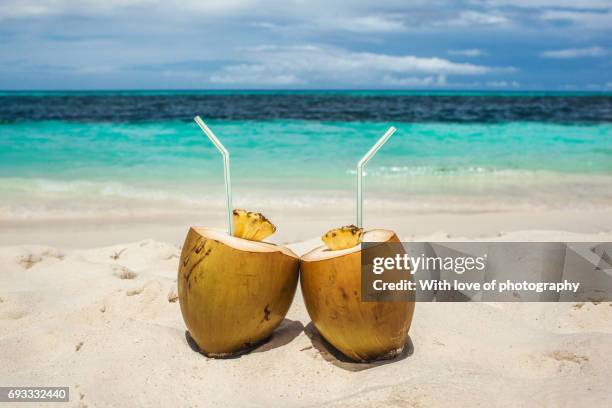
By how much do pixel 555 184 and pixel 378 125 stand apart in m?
8.68

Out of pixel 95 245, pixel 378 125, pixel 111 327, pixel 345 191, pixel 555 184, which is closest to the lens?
pixel 111 327

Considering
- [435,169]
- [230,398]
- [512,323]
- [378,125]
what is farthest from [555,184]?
[378,125]

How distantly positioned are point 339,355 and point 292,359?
0.17 m

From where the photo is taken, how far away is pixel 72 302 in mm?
2783

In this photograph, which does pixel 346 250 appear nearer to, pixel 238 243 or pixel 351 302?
pixel 351 302

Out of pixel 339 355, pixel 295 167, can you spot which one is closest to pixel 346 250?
pixel 339 355

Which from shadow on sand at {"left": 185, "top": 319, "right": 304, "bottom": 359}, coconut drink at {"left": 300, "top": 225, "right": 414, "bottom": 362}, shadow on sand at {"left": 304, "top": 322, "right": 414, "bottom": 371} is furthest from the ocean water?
coconut drink at {"left": 300, "top": 225, "right": 414, "bottom": 362}

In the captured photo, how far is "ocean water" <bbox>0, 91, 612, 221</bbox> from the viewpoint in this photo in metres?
5.89

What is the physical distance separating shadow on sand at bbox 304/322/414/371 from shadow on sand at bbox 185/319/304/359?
0.07 meters

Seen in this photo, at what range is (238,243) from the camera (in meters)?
1.96

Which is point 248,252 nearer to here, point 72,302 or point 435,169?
point 72,302

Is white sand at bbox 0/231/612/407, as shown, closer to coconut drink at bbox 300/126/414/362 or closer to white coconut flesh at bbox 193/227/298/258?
coconut drink at bbox 300/126/414/362

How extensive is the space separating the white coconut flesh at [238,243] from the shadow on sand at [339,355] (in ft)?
1.35

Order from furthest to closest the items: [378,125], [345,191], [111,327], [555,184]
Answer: [378,125]
[555,184]
[345,191]
[111,327]
